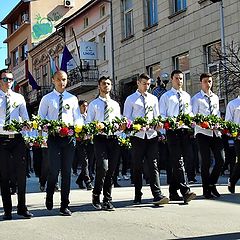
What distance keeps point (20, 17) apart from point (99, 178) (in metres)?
47.7

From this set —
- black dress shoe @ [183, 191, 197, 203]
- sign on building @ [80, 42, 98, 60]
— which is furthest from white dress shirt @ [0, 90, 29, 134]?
sign on building @ [80, 42, 98, 60]

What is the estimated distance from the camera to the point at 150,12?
2909 cm

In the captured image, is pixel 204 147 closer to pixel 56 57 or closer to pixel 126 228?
pixel 126 228

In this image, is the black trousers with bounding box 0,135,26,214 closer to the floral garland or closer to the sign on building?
the floral garland

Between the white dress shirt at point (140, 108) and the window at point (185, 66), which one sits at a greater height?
the window at point (185, 66)

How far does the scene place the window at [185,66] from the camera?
84.5ft

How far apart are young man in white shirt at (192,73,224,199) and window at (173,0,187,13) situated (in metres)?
16.5

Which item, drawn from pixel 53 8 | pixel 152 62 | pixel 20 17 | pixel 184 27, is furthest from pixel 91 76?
pixel 20 17

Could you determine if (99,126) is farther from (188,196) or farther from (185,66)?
(185,66)

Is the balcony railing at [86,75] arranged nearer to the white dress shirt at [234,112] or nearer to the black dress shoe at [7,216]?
the white dress shirt at [234,112]

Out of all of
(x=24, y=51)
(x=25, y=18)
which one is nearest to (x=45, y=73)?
(x=25, y=18)

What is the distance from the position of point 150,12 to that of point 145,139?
20808 millimetres

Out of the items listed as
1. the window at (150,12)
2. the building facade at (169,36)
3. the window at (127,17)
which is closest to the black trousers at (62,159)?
the building facade at (169,36)

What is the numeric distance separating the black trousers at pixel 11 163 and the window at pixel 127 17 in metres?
23.2
